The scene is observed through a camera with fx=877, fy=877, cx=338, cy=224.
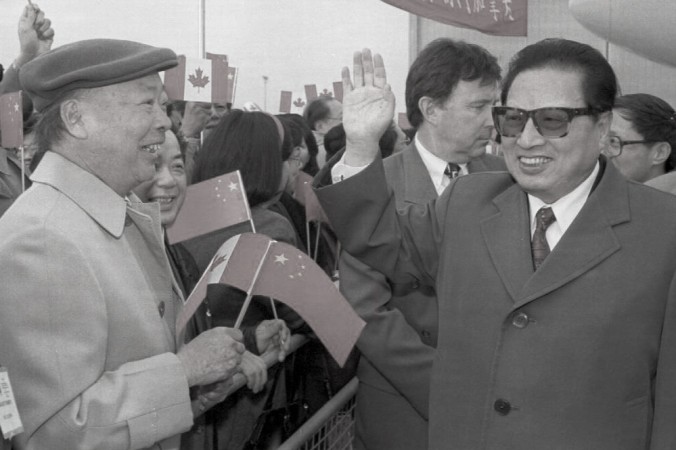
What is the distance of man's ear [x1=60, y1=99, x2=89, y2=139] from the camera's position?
1836 mm

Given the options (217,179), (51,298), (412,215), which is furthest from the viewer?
(217,179)

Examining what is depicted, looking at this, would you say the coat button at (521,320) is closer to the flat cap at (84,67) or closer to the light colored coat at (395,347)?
the light colored coat at (395,347)

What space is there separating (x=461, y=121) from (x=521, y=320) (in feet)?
3.70

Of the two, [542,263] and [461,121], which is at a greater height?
[461,121]

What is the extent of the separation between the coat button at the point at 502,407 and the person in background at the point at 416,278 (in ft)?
1.44

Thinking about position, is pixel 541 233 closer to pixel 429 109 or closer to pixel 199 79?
pixel 429 109

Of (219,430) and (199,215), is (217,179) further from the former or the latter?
(219,430)

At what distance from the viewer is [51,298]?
1608 mm

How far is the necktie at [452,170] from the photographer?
2.81 meters

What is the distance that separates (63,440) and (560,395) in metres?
0.97

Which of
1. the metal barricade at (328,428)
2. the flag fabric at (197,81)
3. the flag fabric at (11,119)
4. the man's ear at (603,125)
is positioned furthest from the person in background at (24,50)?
the man's ear at (603,125)

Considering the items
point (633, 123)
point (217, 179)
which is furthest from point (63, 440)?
point (633, 123)

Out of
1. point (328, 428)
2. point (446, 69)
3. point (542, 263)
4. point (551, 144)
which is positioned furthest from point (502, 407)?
point (446, 69)

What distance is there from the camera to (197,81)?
5305mm
